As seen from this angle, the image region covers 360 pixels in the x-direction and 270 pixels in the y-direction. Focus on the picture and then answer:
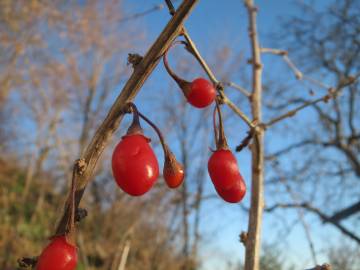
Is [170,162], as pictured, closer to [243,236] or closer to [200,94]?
[200,94]

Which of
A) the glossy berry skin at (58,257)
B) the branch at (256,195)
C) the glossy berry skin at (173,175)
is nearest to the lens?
the glossy berry skin at (58,257)

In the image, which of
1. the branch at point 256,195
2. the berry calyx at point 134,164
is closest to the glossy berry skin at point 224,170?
the berry calyx at point 134,164

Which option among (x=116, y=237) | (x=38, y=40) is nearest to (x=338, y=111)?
(x=116, y=237)

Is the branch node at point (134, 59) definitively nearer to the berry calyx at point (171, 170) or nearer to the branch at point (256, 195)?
the berry calyx at point (171, 170)

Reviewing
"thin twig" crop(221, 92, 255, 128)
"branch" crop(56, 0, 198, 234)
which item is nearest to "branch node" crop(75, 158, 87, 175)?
"branch" crop(56, 0, 198, 234)

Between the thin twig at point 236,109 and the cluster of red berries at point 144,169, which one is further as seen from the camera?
the thin twig at point 236,109

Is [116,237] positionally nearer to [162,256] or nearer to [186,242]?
[162,256]

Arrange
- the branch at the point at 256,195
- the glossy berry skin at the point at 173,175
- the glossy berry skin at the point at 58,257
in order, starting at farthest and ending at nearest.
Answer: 1. the branch at the point at 256,195
2. the glossy berry skin at the point at 173,175
3. the glossy berry skin at the point at 58,257
